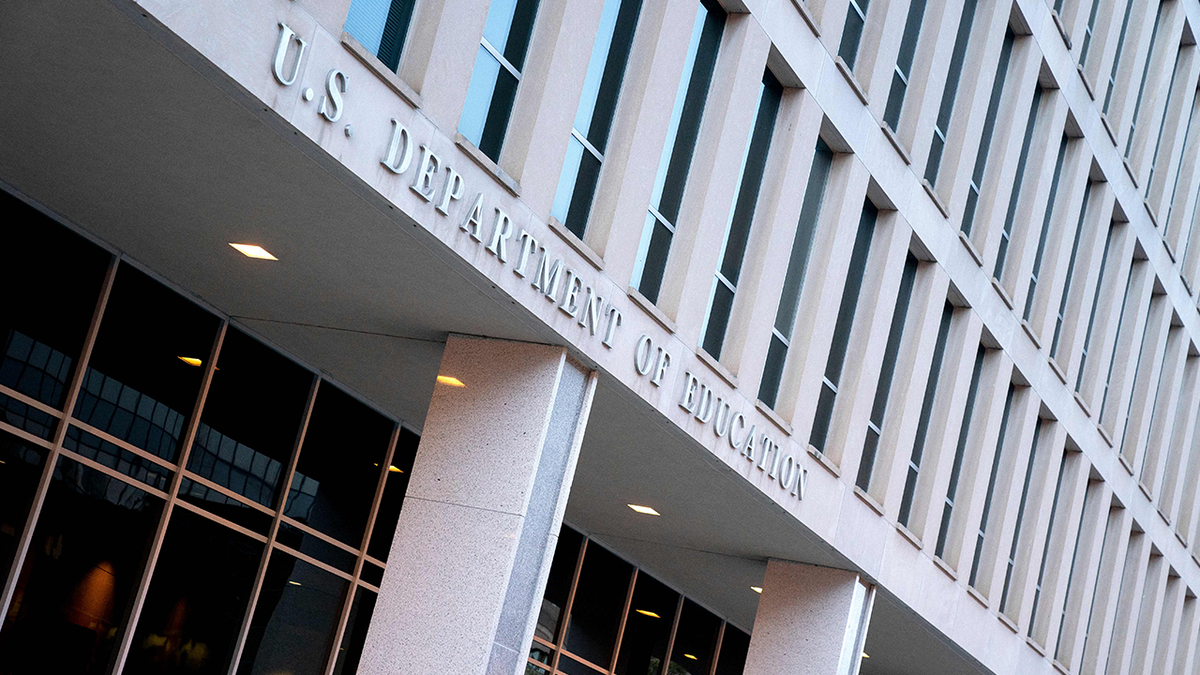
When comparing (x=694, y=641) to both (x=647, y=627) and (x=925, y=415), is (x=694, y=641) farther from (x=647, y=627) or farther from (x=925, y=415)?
(x=925, y=415)

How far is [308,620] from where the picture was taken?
1612 centimetres

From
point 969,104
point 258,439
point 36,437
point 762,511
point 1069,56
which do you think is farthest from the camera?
point 1069,56

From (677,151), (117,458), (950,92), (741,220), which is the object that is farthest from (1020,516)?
(117,458)

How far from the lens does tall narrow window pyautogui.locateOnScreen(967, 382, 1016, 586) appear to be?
2306 cm

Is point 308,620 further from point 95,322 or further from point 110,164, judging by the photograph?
point 110,164

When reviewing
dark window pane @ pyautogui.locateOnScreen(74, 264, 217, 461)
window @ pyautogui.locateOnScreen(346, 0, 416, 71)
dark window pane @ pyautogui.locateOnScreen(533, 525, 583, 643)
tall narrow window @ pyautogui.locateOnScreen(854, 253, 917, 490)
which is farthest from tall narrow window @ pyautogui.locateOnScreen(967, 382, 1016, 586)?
window @ pyautogui.locateOnScreen(346, 0, 416, 71)

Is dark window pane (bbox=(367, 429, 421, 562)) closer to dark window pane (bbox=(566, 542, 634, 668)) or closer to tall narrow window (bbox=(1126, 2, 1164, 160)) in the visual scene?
dark window pane (bbox=(566, 542, 634, 668))

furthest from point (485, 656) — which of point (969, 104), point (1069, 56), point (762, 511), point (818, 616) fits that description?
point (1069, 56)

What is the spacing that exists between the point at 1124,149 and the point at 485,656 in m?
20.0

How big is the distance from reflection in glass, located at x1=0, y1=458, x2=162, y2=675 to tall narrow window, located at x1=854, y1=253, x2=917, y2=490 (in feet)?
30.7

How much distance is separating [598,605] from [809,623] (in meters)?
3.72

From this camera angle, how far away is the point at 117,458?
45.6 feet

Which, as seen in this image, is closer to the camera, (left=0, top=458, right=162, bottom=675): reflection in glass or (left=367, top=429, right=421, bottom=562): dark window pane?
(left=0, top=458, right=162, bottom=675): reflection in glass

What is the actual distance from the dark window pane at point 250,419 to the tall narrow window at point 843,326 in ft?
20.8
